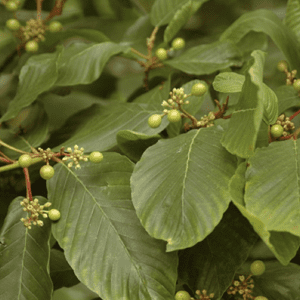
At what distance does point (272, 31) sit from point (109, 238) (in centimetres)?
46

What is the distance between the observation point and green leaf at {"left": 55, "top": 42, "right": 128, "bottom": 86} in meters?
0.75

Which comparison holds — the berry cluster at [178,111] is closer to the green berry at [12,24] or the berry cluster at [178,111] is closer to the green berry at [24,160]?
the green berry at [24,160]

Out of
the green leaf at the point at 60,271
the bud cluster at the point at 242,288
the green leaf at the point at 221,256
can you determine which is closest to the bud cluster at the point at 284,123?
the green leaf at the point at 221,256

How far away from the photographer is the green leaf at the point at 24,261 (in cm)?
59

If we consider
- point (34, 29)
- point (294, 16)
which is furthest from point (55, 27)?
point (294, 16)

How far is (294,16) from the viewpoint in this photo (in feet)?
2.56

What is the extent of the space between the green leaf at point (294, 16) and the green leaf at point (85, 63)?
32cm

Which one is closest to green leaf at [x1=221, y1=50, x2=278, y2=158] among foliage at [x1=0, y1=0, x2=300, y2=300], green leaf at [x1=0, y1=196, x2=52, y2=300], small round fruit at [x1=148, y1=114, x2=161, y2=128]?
foliage at [x1=0, y1=0, x2=300, y2=300]

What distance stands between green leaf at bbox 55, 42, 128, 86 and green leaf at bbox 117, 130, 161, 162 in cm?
19

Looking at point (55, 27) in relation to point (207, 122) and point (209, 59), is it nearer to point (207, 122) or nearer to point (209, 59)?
point (209, 59)

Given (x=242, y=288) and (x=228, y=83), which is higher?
(x=228, y=83)

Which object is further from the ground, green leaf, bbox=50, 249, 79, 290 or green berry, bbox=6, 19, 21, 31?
green berry, bbox=6, 19, 21, 31

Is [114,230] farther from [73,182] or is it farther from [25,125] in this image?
[25,125]

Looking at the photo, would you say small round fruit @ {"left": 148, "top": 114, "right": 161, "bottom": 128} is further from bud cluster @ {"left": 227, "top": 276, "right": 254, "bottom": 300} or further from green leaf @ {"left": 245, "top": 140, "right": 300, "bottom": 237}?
bud cluster @ {"left": 227, "top": 276, "right": 254, "bottom": 300}
